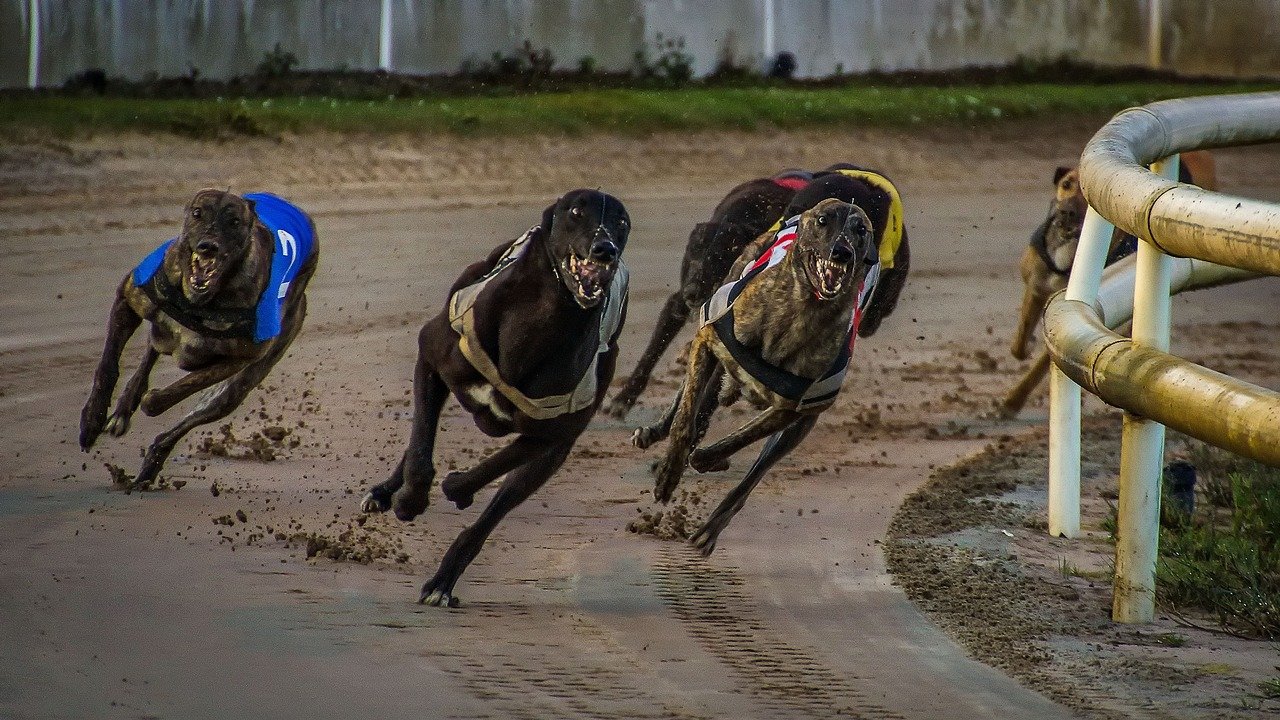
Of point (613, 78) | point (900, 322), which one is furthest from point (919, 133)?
point (900, 322)

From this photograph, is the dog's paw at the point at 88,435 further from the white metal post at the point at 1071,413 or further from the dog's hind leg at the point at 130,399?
the white metal post at the point at 1071,413

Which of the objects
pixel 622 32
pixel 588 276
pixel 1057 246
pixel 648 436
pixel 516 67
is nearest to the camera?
pixel 588 276

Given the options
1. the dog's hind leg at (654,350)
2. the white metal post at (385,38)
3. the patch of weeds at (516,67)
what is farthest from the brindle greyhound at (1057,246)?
the white metal post at (385,38)

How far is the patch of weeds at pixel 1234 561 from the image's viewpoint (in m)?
4.06

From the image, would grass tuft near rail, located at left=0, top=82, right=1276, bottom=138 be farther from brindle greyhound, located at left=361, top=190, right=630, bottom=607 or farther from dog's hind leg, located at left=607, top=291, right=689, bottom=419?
brindle greyhound, located at left=361, top=190, right=630, bottom=607

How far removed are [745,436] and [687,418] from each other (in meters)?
0.20

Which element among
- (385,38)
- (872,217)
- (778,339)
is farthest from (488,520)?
(385,38)

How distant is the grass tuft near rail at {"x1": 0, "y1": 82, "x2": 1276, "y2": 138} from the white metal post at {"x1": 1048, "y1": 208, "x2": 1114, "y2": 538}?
7038 millimetres

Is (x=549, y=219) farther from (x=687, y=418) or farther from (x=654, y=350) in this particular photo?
(x=654, y=350)

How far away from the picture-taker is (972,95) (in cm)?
1468

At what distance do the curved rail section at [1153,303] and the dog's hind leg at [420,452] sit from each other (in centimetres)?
152

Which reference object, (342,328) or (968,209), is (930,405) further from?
(968,209)

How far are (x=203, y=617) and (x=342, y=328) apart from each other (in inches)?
166

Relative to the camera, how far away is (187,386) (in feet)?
17.5
